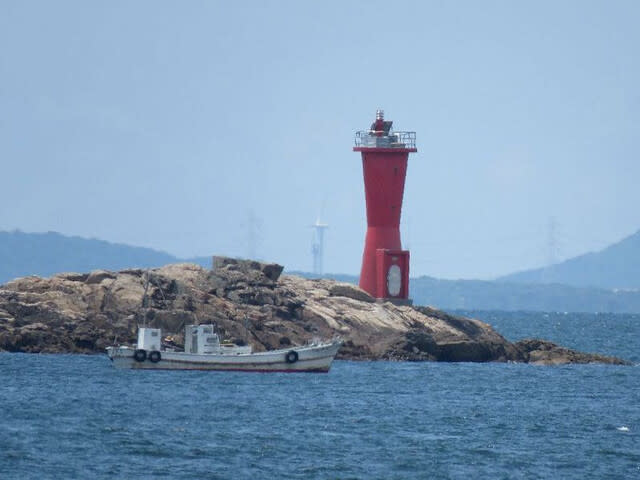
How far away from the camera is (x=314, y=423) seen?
185ft

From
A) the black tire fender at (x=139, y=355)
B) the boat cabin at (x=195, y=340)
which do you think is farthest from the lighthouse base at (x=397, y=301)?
the black tire fender at (x=139, y=355)

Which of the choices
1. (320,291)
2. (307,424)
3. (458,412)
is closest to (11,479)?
(307,424)

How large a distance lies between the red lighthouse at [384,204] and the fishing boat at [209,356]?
12924 mm

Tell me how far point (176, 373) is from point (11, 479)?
1166 inches

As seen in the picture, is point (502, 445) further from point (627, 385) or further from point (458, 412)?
point (627, 385)

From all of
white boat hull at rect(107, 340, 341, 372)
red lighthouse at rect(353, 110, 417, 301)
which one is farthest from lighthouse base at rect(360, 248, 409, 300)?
white boat hull at rect(107, 340, 341, 372)

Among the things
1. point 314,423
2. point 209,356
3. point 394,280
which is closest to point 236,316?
point 209,356

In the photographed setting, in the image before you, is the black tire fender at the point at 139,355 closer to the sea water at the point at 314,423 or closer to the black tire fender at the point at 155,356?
the black tire fender at the point at 155,356

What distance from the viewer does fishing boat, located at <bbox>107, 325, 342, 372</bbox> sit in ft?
238

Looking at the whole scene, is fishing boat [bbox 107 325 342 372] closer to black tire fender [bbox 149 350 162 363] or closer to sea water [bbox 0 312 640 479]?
black tire fender [bbox 149 350 162 363]


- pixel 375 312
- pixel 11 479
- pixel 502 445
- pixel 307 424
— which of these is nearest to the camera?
pixel 11 479

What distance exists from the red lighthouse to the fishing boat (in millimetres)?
12924

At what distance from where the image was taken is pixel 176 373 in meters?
72.7

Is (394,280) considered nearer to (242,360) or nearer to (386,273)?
(386,273)
